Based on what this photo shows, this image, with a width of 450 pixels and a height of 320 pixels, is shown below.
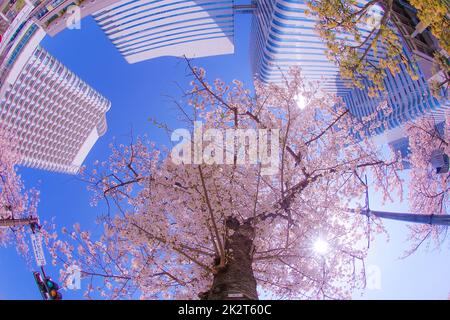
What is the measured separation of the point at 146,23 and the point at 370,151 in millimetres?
65278

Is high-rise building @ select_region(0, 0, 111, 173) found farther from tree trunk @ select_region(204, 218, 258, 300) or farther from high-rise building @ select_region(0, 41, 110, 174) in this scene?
tree trunk @ select_region(204, 218, 258, 300)

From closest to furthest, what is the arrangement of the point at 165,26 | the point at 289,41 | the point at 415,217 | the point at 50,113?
the point at 415,217
the point at 165,26
the point at 50,113
the point at 289,41

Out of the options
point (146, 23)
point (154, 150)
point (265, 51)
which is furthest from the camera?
point (265, 51)

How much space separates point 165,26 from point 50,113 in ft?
108

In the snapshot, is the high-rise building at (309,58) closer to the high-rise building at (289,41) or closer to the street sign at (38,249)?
the high-rise building at (289,41)

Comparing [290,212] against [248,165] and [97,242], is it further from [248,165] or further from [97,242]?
[97,242]

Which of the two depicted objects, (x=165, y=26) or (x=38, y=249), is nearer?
(x=38, y=249)

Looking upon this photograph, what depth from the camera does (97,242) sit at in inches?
355

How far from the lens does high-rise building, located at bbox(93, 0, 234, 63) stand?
61.1 meters

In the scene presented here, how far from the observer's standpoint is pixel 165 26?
66375mm

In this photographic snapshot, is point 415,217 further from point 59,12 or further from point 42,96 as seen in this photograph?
point 42,96

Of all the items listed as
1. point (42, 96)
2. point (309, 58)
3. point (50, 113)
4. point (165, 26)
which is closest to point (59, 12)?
point (165, 26)
